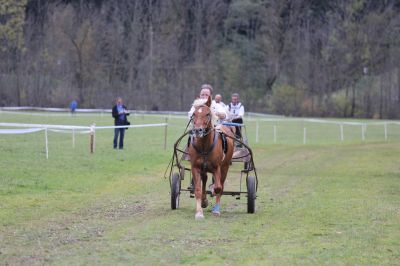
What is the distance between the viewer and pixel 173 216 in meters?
11.9

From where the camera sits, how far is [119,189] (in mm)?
16109

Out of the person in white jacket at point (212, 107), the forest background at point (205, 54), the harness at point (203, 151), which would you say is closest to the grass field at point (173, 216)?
the harness at point (203, 151)

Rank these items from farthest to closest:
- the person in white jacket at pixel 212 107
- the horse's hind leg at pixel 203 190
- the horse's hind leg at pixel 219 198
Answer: the horse's hind leg at pixel 203 190 < the horse's hind leg at pixel 219 198 < the person in white jacket at pixel 212 107

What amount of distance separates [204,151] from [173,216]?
1.19 m

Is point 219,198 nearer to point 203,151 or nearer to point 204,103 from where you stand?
point 203,151

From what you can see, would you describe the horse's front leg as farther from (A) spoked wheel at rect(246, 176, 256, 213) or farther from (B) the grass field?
(A) spoked wheel at rect(246, 176, 256, 213)

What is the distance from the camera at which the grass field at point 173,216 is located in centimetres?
866

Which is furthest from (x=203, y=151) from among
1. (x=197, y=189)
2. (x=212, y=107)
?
(x=212, y=107)

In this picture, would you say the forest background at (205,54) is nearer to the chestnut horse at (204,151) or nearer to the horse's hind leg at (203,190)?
the horse's hind leg at (203,190)

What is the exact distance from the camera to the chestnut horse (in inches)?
457

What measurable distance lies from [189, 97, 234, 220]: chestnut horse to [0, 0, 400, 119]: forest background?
57632mm

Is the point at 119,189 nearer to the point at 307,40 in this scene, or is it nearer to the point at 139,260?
the point at 139,260

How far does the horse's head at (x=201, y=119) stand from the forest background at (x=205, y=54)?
191ft

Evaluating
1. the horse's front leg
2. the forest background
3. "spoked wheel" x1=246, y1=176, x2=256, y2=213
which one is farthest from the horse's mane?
the forest background
